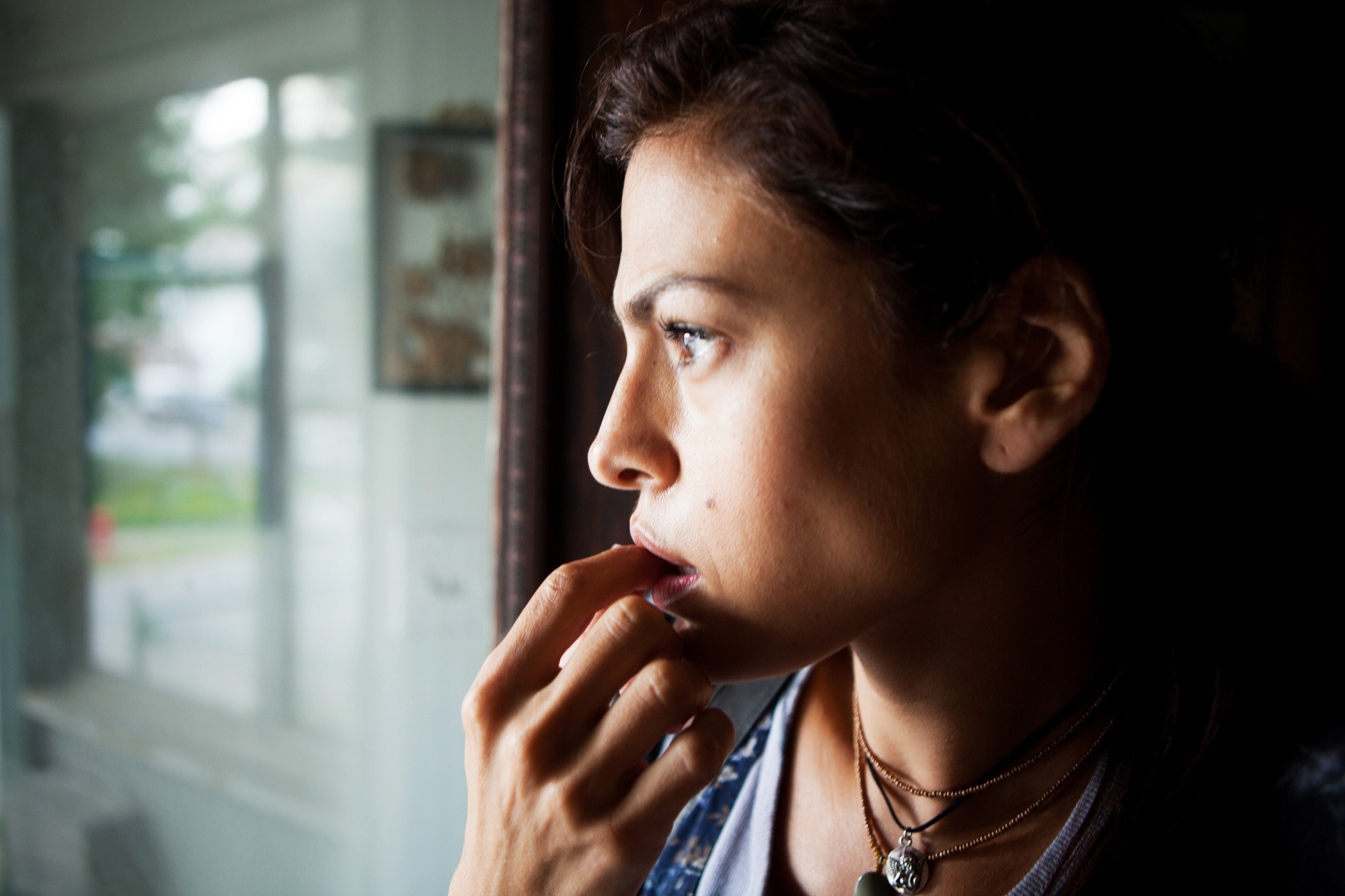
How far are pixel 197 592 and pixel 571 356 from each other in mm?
815

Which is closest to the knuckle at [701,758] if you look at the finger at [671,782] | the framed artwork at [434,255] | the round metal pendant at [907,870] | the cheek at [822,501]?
the finger at [671,782]

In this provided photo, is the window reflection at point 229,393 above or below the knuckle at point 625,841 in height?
above

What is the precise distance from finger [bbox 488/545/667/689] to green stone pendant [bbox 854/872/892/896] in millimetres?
328

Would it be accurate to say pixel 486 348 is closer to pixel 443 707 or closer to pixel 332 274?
pixel 332 274

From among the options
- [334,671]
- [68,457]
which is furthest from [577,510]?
[68,457]

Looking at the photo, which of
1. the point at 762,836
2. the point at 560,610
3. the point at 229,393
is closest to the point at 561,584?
the point at 560,610

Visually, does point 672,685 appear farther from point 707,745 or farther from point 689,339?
point 689,339

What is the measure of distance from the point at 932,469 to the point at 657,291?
0.84 feet

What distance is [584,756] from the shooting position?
2.27 ft

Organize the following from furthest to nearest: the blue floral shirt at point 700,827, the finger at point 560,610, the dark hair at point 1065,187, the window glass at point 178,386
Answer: the window glass at point 178,386
the blue floral shirt at point 700,827
the finger at point 560,610
the dark hair at point 1065,187

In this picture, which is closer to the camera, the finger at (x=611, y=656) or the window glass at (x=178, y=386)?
the finger at (x=611, y=656)

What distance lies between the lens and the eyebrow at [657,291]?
2.18 feet

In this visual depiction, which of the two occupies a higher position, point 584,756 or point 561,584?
point 561,584

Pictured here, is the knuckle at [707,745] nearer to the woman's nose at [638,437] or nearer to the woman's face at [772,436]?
the woman's face at [772,436]
